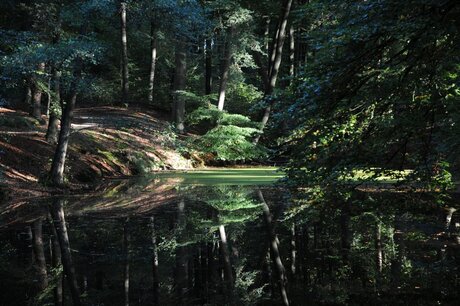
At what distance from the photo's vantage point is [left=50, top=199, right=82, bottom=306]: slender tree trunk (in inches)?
212

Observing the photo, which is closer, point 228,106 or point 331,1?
point 331,1

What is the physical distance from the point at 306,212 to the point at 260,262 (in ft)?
12.7

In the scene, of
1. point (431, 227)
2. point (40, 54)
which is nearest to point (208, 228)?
point (431, 227)

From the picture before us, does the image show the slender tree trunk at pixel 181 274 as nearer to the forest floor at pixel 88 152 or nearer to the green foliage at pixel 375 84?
the green foliage at pixel 375 84

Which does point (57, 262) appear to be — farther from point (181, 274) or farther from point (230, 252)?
point (230, 252)

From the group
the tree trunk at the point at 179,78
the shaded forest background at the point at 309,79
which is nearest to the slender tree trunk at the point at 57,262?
the shaded forest background at the point at 309,79

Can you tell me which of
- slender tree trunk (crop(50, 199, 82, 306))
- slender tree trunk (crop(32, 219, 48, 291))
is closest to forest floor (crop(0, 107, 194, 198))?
slender tree trunk (crop(50, 199, 82, 306))

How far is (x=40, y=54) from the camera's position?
35.8 ft

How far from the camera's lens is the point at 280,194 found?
13.3 m

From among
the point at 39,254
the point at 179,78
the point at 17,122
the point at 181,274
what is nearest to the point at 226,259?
the point at 181,274

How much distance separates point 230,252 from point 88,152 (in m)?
11.7

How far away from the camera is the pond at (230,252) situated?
523 centimetres

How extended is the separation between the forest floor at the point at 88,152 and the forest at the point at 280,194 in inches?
4.0

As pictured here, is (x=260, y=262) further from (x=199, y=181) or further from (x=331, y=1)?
(x=199, y=181)
